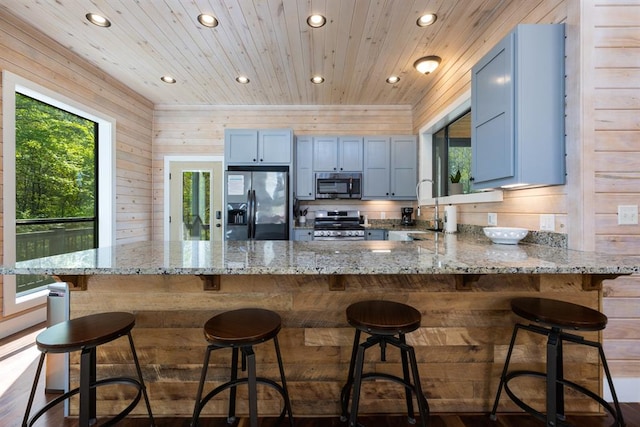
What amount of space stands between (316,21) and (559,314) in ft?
9.01

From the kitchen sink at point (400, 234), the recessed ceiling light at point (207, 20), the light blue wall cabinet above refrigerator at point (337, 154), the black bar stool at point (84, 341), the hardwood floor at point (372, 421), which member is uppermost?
the recessed ceiling light at point (207, 20)

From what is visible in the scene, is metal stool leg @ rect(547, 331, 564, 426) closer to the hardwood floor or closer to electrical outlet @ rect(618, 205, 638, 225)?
the hardwood floor

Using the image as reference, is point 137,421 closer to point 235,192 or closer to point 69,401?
point 69,401

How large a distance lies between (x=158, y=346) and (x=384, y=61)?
335 cm

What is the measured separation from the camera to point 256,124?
4.58 meters

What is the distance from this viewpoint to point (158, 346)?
1.64 metres

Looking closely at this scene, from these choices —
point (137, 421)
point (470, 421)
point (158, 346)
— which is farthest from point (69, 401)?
point (470, 421)

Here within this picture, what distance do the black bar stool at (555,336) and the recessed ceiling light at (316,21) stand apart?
8.50 feet

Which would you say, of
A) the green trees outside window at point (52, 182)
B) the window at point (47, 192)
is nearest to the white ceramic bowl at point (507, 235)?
the window at point (47, 192)

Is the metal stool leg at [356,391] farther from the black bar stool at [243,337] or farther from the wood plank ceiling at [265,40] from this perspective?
the wood plank ceiling at [265,40]

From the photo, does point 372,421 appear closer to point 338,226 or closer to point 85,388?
point 85,388

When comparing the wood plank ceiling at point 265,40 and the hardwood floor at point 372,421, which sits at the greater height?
the wood plank ceiling at point 265,40

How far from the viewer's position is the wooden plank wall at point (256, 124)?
455cm

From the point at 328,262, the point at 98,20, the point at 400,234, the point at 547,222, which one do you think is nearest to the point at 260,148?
the point at 98,20
